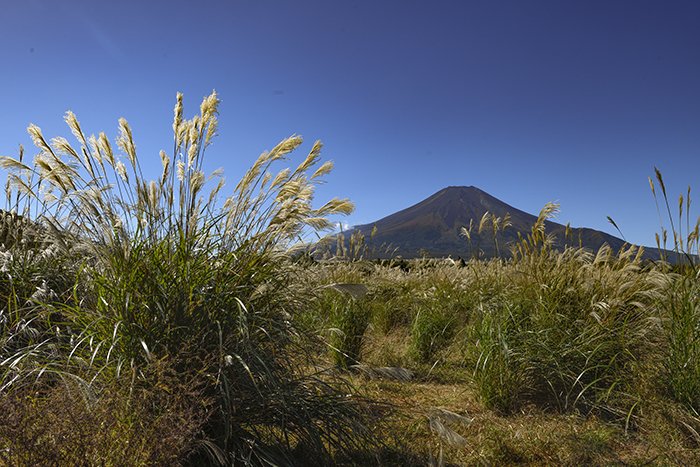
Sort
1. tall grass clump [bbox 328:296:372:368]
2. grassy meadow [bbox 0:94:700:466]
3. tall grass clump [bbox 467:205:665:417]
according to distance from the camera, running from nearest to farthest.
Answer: grassy meadow [bbox 0:94:700:466]
tall grass clump [bbox 467:205:665:417]
tall grass clump [bbox 328:296:372:368]

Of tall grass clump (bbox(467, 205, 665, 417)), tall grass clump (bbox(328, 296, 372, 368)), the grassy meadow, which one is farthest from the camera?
tall grass clump (bbox(328, 296, 372, 368))

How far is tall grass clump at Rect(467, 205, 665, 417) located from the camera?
10.6 feet

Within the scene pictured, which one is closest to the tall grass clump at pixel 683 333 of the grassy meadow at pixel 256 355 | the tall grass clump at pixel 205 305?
the grassy meadow at pixel 256 355

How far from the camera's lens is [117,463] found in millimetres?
1432

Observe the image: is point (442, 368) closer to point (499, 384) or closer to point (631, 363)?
point (499, 384)

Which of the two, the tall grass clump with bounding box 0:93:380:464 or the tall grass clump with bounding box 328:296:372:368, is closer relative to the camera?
the tall grass clump with bounding box 0:93:380:464

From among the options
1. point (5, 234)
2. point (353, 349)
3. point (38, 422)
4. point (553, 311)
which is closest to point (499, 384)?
point (553, 311)

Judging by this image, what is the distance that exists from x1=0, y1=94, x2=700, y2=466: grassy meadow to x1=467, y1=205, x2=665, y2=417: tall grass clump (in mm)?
21

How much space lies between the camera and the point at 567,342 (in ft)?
11.4

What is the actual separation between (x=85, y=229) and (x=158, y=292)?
58 centimetres

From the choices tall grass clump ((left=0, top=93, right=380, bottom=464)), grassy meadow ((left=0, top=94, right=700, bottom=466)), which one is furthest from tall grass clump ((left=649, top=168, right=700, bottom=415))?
tall grass clump ((left=0, top=93, right=380, bottom=464))

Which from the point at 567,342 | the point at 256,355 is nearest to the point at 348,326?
the point at 567,342

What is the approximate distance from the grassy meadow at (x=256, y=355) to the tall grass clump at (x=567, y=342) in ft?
0.07

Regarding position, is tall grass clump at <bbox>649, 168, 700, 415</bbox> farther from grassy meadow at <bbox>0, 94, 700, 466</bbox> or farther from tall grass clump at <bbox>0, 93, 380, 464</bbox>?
tall grass clump at <bbox>0, 93, 380, 464</bbox>
